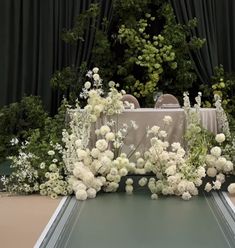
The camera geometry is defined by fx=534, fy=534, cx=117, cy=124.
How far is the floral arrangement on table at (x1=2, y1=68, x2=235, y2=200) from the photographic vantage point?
4.11m

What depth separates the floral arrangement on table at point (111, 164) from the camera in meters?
4.11

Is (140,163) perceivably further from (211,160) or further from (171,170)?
(211,160)

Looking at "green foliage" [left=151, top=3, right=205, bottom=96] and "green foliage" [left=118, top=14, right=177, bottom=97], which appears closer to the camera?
"green foliage" [left=118, top=14, right=177, bottom=97]

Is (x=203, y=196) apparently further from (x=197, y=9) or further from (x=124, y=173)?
(x=197, y=9)

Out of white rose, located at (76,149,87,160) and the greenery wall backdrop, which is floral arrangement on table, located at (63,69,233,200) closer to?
white rose, located at (76,149,87,160)

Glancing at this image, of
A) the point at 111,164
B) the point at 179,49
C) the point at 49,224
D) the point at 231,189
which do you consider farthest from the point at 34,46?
the point at 49,224

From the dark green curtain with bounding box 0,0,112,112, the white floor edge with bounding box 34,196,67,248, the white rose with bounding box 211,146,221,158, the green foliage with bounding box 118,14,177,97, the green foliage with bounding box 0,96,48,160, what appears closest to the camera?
the white floor edge with bounding box 34,196,67,248

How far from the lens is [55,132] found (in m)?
5.07

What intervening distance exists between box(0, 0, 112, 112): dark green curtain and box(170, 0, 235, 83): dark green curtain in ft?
3.59

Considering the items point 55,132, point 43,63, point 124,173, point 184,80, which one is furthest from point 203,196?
point 43,63

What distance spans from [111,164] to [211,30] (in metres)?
3.76

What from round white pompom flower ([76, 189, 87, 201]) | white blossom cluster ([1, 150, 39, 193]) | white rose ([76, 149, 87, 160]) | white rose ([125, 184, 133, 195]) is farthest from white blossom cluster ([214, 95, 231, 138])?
white blossom cluster ([1, 150, 39, 193])

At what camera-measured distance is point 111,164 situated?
4176mm

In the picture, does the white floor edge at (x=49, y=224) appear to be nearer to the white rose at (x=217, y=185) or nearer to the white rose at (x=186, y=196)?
the white rose at (x=186, y=196)
